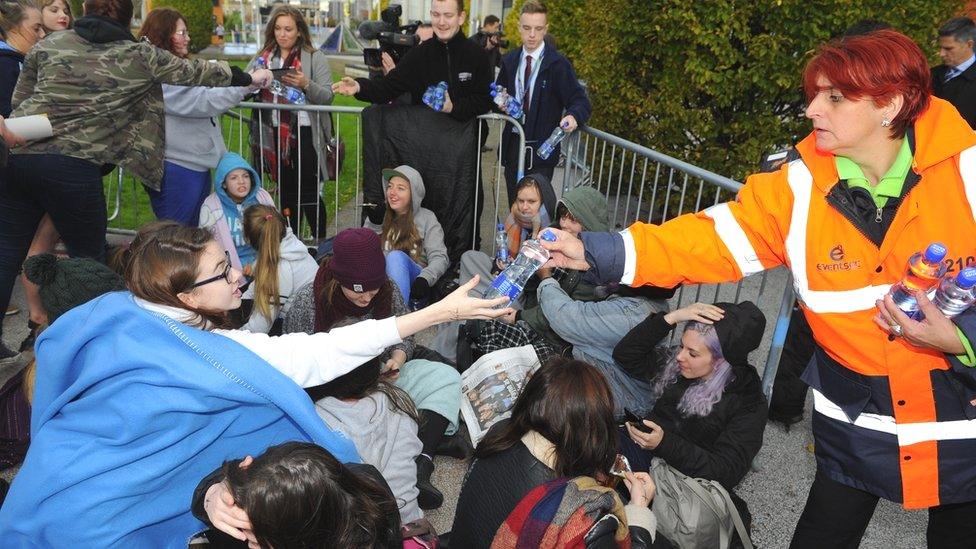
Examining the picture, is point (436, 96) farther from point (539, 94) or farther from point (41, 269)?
point (41, 269)

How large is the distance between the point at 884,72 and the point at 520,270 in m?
1.75

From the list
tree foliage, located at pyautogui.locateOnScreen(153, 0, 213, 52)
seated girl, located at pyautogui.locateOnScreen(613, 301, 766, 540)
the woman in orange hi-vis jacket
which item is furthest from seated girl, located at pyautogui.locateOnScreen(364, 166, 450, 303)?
tree foliage, located at pyautogui.locateOnScreen(153, 0, 213, 52)

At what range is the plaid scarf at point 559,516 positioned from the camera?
71.8 inches

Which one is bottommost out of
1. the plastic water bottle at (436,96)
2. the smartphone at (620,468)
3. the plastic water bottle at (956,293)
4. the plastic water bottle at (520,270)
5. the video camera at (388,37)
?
the smartphone at (620,468)

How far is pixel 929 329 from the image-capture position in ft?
6.28

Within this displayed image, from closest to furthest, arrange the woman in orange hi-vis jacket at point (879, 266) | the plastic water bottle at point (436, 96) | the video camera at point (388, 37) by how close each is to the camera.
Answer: the woman in orange hi-vis jacket at point (879, 266) < the plastic water bottle at point (436, 96) < the video camera at point (388, 37)

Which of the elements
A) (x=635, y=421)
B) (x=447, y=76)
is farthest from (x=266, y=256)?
(x=635, y=421)

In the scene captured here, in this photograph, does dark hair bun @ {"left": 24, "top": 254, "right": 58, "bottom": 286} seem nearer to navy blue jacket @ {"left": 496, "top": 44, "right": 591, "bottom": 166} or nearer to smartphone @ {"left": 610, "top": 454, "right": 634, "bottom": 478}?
smartphone @ {"left": 610, "top": 454, "right": 634, "bottom": 478}

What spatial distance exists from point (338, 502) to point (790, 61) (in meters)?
Result: 5.44

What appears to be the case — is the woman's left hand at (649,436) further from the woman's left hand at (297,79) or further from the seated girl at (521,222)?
the woman's left hand at (297,79)

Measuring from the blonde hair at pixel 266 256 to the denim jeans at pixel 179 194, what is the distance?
0.82 metres

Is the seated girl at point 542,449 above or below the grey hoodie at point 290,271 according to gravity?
above

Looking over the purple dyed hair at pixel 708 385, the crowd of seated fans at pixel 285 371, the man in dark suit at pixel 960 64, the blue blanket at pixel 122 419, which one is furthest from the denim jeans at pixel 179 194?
the man in dark suit at pixel 960 64

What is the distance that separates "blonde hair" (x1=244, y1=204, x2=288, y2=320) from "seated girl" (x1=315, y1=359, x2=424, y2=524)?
1704mm
